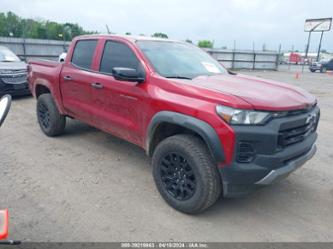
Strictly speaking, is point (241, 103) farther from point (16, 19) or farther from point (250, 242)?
point (16, 19)

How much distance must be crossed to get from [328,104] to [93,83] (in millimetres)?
8530

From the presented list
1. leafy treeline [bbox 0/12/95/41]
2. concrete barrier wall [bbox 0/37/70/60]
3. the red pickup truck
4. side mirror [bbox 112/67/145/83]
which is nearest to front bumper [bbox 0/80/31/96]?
the red pickup truck

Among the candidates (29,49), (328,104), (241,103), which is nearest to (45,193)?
(241,103)

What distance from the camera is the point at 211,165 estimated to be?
2869 millimetres

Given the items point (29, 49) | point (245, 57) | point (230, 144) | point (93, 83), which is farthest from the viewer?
point (245, 57)

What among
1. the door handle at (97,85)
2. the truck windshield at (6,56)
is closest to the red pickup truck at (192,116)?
the door handle at (97,85)

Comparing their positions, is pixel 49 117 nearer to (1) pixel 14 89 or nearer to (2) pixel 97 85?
(2) pixel 97 85

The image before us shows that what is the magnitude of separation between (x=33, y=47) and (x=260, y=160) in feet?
57.4

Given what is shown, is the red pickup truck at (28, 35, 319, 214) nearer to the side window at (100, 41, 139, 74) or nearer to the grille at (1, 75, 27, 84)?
the side window at (100, 41, 139, 74)

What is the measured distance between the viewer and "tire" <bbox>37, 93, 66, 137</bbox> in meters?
5.19

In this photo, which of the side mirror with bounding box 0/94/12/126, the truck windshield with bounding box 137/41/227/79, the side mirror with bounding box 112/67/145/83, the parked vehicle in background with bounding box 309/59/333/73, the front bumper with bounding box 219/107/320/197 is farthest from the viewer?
the parked vehicle in background with bounding box 309/59/333/73

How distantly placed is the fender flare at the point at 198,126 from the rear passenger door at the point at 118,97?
1.14 ft

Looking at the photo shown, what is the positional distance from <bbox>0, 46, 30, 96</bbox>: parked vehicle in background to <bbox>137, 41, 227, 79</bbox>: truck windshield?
5.99 metres

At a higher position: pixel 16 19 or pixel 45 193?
pixel 16 19
